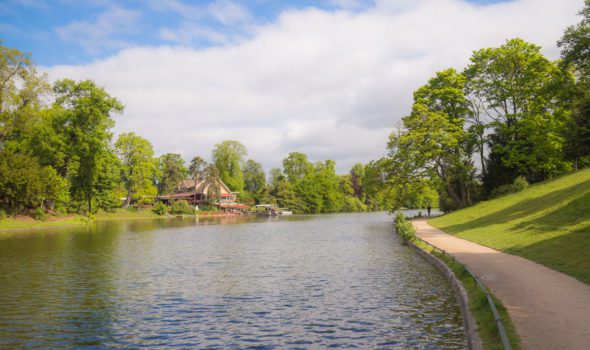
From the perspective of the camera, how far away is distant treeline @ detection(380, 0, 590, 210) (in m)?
42.8

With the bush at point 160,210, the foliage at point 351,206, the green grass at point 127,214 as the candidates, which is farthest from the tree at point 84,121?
the foliage at point 351,206

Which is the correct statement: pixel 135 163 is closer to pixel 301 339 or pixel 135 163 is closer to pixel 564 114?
pixel 564 114

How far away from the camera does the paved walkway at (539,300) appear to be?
7.82 meters

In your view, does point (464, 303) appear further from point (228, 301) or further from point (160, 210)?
point (160, 210)

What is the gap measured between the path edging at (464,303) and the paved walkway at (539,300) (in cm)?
77

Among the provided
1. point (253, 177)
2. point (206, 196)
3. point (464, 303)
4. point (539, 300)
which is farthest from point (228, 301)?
point (253, 177)

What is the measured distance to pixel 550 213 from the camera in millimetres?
23859

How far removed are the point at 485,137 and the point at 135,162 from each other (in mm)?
65822

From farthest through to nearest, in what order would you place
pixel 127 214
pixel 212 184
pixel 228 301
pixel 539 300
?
pixel 212 184, pixel 127 214, pixel 228 301, pixel 539 300

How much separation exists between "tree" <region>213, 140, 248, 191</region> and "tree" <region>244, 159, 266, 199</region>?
10.1m

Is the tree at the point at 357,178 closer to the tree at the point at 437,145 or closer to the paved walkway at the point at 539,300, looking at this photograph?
the tree at the point at 437,145

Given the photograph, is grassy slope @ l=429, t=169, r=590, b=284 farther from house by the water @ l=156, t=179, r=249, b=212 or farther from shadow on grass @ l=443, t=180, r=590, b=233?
house by the water @ l=156, t=179, r=249, b=212

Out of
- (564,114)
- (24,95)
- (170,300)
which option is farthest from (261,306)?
(24,95)

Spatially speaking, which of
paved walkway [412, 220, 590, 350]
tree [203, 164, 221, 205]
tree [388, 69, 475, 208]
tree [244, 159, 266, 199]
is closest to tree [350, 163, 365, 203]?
tree [244, 159, 266, 199]
